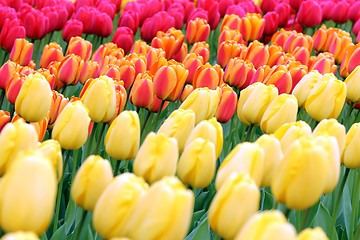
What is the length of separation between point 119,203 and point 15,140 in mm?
349

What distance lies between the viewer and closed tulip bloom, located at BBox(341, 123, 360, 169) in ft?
5.96

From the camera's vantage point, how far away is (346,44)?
362 centimetres

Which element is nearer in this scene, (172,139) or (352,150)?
(172,139)

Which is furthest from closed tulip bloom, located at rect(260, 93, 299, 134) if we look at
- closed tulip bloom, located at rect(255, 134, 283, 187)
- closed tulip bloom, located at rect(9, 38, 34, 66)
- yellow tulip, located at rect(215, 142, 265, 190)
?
closed tulip bloom, located at rect(9, 38, 34, 66)

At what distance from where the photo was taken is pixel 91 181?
1.38 meters

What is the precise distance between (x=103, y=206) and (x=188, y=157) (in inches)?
14.4

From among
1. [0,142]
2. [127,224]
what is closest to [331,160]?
[127,224]

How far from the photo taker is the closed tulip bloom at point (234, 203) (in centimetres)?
127

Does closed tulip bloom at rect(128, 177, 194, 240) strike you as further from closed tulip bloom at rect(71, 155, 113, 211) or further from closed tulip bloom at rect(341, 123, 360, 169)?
closed tulip bloom at rect(341, 123, 360, 169)

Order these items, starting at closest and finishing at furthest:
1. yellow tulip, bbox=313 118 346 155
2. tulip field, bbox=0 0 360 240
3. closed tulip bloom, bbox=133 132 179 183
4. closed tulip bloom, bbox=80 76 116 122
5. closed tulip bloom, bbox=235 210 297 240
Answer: closed tulip bloom, bbox=235 210 297 240 < tulip field, bbox=0 0 360 240 < closed tulip bloom, bbox=133 132 179 183 < yellow tulip, bbox=313 118 346 155 < closed tulip bloom, bbox=80 76 116 122

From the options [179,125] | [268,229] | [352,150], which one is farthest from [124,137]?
[268,229]

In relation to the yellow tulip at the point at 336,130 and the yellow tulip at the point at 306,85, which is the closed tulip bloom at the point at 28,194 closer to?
the yellow tulip at the point at 336,130

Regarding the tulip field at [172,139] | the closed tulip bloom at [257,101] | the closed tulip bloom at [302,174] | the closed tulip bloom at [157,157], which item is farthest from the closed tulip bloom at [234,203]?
the closed tulip bloom at [257,101]

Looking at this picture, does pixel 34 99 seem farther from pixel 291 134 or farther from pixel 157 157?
pixel 291 134
